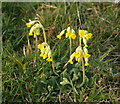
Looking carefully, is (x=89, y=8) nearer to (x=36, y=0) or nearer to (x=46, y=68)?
(x=36, y=0)

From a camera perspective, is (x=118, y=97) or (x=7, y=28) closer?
(x=118, y=97)

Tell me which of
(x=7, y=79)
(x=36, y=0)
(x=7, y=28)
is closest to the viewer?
(x=7, y=79)

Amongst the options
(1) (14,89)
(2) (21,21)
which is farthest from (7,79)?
(2) (21,21)

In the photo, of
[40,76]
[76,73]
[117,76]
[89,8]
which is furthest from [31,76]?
[89,8]

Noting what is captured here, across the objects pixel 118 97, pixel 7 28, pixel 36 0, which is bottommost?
pixel 118 97

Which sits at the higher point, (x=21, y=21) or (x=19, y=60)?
(x=21, y=21)

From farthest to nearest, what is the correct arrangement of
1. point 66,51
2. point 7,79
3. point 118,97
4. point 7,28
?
1. point 7,28
2. point 66,51
3. point 7,79
4. point 118,97
